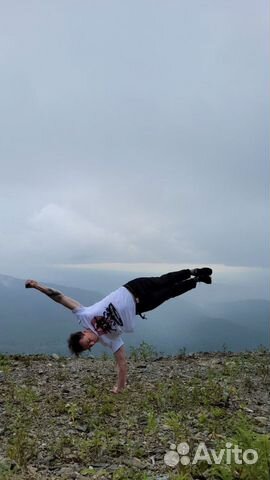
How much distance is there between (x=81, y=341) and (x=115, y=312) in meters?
0.81

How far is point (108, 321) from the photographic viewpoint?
31.6ft

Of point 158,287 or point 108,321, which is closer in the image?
point 108,321

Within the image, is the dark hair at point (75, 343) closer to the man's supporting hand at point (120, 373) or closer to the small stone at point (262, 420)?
the man's supporting hand at point (120, 373)

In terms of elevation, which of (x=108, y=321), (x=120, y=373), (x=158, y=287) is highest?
(x=158, y=287)

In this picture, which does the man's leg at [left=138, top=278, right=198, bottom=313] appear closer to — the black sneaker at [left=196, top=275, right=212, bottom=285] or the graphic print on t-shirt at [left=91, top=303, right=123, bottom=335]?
the black sneaker at [left=196, top=275, right=212, bottom=285]

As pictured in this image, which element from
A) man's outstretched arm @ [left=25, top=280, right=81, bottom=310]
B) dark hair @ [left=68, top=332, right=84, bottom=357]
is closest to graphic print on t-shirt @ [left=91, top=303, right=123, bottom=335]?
dark hair @ [left=68, top=332, right=84, bottom=357]

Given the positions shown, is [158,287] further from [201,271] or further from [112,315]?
[112,315]

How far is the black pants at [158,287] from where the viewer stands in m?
10.1

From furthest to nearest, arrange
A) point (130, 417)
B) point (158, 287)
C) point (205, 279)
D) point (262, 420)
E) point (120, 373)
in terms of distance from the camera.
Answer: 1. point (205, 279)
2. point (158, 287)
3. point (120, 373)
4. point (130, 417)
5. point (262, 420)

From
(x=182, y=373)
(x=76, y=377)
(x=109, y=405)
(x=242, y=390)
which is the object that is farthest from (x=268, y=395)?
(x=76, y=377)

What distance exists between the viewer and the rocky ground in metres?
5.81

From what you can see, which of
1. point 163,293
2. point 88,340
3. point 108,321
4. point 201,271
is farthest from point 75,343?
point 201,271

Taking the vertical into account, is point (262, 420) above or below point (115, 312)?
below

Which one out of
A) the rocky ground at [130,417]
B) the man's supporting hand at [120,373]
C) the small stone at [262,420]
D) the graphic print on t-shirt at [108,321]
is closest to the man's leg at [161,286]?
the graphic print on t-shirt at [108,321]
